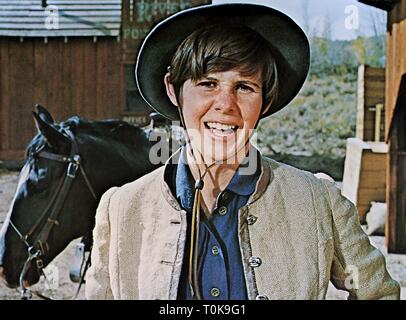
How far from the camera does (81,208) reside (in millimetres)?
1631


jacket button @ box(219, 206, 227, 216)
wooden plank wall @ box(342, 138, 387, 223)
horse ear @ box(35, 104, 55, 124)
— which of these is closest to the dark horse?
horse ear @ box(35, 104, 55, 124)

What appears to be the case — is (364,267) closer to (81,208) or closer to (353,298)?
(353,298)

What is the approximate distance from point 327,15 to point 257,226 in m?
0.66

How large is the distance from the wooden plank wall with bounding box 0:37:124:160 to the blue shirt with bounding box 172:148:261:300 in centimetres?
41

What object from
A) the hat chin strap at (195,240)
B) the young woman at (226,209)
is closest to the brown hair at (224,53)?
the young woman at (226,209)

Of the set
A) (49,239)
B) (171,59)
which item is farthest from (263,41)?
(49,239)

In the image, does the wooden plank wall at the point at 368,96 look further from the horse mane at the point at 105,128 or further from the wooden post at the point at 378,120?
the horse mane at the point at 105,128

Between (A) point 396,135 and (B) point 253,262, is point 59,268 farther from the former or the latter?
(A) point 396,135

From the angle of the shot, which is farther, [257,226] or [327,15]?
[327,15]

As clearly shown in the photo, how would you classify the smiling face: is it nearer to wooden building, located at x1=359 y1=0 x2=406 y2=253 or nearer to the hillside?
the hillside

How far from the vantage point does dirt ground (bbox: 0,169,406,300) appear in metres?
1.63

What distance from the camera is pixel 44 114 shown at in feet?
5.40

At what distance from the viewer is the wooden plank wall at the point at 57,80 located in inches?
65.6

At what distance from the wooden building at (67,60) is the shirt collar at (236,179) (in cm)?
27
